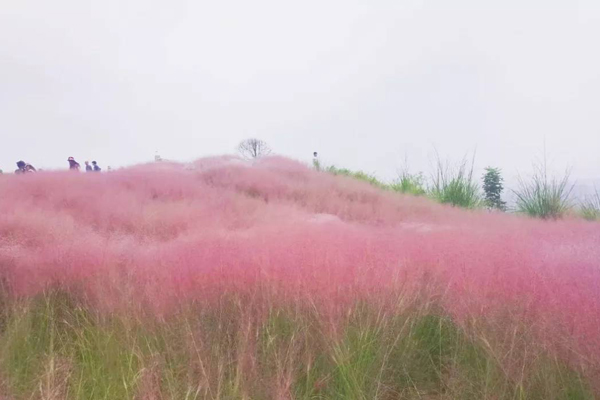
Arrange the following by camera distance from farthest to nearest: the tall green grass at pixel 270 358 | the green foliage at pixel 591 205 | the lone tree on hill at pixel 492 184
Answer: the lone tree on hill at pixel 492 184, the green foliage at pixel 591 205, the tall green grass at pixel 270 358

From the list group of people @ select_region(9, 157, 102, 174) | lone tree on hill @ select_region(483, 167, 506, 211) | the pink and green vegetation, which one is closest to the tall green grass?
the pink and green vegetation

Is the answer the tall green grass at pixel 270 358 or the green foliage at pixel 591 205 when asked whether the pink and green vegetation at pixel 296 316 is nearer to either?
the tall green grass at pixel 270 358

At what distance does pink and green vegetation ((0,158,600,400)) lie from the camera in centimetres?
186

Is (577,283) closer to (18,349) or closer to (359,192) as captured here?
(18,349)

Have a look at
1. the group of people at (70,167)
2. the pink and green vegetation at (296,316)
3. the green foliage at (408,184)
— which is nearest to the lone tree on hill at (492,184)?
the green foliage at (408,184)

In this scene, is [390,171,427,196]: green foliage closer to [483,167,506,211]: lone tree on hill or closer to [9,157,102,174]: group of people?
[483,167,506,211]: lone tree on hill

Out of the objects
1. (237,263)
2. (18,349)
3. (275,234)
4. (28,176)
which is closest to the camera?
(18,349)

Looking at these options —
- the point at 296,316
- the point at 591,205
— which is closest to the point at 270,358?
the point at 296,316

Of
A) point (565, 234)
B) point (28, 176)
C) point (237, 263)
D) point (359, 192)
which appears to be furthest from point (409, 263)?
point (28, 176)

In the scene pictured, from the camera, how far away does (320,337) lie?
82.4 inches

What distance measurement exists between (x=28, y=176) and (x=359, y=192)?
468 cm

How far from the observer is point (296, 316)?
2.21 metres

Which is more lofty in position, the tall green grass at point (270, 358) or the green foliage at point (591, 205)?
the green foliage at point (591, 205)

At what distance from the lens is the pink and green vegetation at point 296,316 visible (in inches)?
73.0
